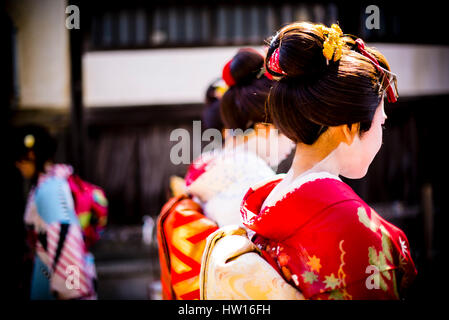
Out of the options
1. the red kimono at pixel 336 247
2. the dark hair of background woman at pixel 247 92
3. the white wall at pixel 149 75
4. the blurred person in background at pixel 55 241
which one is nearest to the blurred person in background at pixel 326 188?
the red kimono at pixel 336 247

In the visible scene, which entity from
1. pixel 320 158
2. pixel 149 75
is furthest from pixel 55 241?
pixel 149 75

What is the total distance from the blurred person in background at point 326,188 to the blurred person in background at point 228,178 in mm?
583

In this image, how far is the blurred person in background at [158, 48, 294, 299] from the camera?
2.22 meters

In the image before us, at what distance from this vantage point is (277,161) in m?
2.38

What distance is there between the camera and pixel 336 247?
136 cm

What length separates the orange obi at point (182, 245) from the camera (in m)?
2.16

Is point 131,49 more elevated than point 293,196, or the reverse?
point 131,49

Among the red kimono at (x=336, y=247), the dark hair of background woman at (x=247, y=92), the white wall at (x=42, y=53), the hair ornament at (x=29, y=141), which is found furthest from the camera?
the white wall at (x=42, y=53)

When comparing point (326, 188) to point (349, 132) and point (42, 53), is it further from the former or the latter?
point (42, 53)

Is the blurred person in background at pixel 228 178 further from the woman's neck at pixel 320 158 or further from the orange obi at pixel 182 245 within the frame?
the woman's neck at pixel 320 158

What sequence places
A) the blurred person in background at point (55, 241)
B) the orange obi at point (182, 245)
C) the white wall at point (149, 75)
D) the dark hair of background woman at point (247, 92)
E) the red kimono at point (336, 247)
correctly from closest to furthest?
the red kimono at point (336, 247) → the orange obi at point (182, 245) → the dark hair of background woman at point (247, 92) → the blurred person in background at point (55, 241) → the white wall at point (149, 75)
